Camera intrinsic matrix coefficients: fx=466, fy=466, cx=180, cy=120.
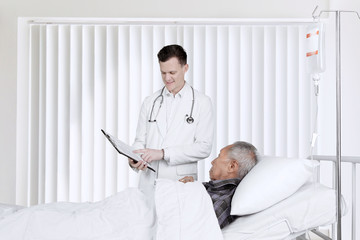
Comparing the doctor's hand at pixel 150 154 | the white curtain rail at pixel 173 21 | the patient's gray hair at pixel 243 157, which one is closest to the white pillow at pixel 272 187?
the patient's gray hair at pixel 243 157

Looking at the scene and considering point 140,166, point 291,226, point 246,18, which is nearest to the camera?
point 291,226

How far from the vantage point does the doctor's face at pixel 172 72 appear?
2445 millimetres

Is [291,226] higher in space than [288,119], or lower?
lower

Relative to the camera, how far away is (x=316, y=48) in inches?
63.7

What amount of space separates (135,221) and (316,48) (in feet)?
2.97


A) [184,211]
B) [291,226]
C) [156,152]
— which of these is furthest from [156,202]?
[156,152]

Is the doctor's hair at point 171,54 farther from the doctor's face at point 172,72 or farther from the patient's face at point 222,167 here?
the patient's face at point 222,167

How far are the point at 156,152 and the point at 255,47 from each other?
1.74 m

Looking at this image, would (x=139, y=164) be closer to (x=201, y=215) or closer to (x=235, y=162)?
(x=235, y=162)

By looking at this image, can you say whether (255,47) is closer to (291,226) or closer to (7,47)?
(7,47)

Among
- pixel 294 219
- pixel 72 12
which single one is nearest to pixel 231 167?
pixel 294 219

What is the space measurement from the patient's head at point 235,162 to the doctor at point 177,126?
0.37 meters

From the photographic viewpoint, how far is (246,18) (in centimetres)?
370

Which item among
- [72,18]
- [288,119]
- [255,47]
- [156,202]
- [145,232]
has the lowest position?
[145,232]
